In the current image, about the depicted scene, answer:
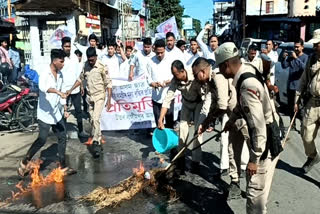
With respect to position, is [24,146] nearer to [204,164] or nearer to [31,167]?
[31,167]

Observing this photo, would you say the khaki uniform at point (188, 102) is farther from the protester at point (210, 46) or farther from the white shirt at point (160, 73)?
the protester at point (210, 46)

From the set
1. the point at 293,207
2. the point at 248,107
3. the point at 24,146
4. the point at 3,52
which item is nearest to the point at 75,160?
the point at 24,146

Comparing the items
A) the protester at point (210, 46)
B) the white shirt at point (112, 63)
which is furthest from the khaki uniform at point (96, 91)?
the protester at point (210, 46)

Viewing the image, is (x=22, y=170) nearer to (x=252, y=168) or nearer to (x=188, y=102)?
(x=188, y=102)

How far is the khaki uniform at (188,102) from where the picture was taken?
17.2 feet

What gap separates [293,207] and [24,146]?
505 cm

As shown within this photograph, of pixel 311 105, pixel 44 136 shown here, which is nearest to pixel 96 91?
pixel 44 136

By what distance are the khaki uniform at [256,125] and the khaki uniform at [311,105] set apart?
1890 mm

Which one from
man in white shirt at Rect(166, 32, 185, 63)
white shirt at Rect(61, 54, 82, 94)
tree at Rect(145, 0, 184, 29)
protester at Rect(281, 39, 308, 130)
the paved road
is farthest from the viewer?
tree at Rect(145, 0, 184, 29)

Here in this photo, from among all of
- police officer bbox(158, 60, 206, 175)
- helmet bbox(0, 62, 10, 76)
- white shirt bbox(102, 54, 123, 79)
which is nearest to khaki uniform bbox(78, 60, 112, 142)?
police officer bbox(158, 60, 206, 175)

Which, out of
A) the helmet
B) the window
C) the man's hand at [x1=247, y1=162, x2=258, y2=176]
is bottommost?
the man's hand at [x1=247, y1=162, x2=258, y2=176]

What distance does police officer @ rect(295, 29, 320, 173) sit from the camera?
4941mm

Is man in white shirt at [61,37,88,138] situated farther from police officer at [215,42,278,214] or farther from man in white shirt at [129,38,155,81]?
police officer at [215,42,278,214]

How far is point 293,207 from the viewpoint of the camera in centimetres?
431
